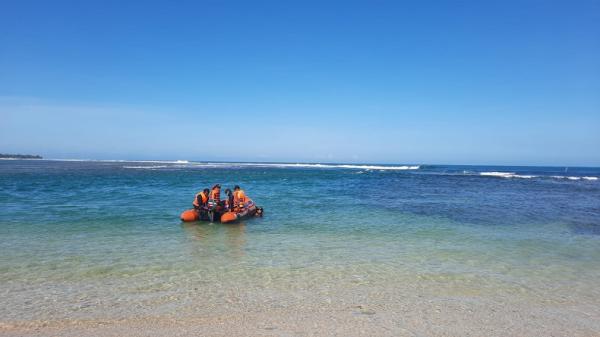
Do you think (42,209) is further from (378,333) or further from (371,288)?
(378,333)

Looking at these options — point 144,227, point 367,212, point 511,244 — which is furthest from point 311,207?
point 511,244

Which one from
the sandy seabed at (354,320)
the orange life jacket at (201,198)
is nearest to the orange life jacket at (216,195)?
the orange life jacket at (201,198)

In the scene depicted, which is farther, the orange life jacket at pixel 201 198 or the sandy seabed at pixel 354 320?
the orange life jacket at pixel 201 198

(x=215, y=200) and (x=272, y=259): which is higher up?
(x=215, y=200)

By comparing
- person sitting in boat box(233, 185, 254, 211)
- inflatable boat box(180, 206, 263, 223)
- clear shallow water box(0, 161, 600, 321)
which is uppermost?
person sitting in boat box(233, 185, 254, 211)

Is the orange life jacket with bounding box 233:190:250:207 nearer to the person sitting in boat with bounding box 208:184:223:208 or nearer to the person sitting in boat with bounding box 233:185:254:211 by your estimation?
the person sitting in boat with bounding box 233:185:254:211

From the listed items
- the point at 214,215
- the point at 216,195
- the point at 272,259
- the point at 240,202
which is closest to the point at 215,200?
the point at 216,195

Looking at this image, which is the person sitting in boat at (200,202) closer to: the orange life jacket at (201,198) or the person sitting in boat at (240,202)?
the orange life jacket at (201,198)

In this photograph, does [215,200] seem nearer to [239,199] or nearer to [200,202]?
[200,202]

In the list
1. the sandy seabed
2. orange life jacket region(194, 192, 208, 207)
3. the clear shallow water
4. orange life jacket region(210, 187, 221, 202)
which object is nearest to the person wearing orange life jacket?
orange life jacket region(210, 187, 221, 202)

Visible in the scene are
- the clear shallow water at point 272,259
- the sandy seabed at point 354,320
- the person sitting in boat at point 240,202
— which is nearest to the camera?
the sandy seabed at point 354,320

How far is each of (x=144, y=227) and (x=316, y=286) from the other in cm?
802

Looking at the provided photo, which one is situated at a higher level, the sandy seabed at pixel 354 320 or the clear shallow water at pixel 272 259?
the sandy seabed at pixel 354 320

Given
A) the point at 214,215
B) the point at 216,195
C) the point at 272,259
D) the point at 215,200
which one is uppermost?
the point at 216,195
